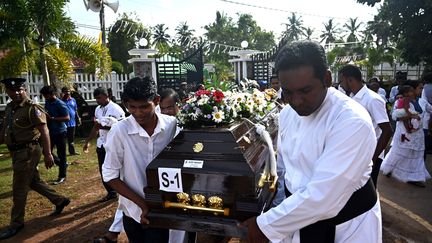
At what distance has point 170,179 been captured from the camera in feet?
6.91

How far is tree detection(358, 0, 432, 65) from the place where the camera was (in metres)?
11.8

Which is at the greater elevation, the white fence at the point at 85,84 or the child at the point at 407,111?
the white fence at the point at 85,84

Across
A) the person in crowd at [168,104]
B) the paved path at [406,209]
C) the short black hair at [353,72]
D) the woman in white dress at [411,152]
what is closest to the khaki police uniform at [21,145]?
the person in crowd at [168,104]

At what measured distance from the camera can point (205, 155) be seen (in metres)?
2.13

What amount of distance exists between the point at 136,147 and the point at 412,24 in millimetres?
13020

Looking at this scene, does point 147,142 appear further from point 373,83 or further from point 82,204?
point 373,83

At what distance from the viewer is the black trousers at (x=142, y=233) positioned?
7.59 feet

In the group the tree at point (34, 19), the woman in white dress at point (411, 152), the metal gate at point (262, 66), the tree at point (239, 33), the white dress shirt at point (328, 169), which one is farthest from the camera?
the tree at point (239, 33)

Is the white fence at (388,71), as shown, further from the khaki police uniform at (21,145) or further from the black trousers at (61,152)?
the khaki police uniform at (21,145)

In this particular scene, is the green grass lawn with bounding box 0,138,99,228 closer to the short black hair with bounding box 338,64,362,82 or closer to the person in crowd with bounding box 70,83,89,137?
the person in crowd with bounding box 70,83,89,137

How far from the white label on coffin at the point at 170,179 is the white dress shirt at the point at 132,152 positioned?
0.78ft

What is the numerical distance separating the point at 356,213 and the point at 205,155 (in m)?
0.95

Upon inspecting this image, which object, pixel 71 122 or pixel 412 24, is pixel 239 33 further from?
pixel 71 122

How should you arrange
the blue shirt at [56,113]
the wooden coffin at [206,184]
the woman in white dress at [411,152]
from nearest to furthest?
1. the wooden coffin at [206,184]
2. the woman in white dress at [411,152]
3. the blue shirt at [56,113]
